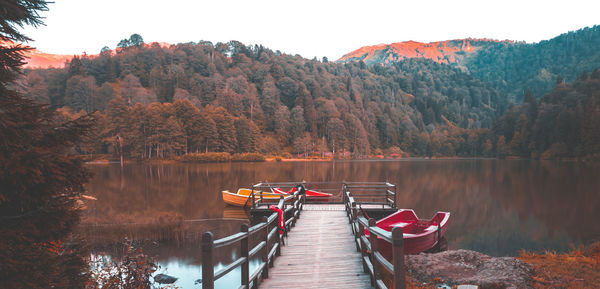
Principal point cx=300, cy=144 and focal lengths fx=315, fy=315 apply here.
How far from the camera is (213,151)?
283 feet

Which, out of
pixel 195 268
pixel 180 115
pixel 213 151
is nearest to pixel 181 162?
pixel 213 151

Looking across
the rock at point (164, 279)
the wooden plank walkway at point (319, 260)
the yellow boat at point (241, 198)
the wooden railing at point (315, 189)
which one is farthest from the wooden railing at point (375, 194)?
the rock at point (164, 279)

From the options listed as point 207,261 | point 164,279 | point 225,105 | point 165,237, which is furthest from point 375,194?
point 225,105

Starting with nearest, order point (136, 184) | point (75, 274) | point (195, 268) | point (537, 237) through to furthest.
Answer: point (75, 274)
point (195, 268)
point (537, 237)
point (136, 184)

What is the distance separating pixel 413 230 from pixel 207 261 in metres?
10.8

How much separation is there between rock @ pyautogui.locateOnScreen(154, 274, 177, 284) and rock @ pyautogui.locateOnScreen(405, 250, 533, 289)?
7533 mm

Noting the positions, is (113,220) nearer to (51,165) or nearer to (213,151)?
(51,165)

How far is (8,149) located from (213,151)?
85635mm

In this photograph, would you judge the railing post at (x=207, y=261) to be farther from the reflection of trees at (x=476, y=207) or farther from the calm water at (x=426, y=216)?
the reflection of trees at (x=476, y=207)

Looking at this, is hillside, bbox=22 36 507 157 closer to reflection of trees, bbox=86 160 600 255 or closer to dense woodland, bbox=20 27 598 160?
dense woodland, bbox=20 27 598 160

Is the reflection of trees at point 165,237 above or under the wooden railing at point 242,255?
under

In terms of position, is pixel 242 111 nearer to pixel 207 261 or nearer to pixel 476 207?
pixel 476 207

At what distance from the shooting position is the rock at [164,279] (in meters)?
9.99

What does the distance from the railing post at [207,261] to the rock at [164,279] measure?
23.8 feet
